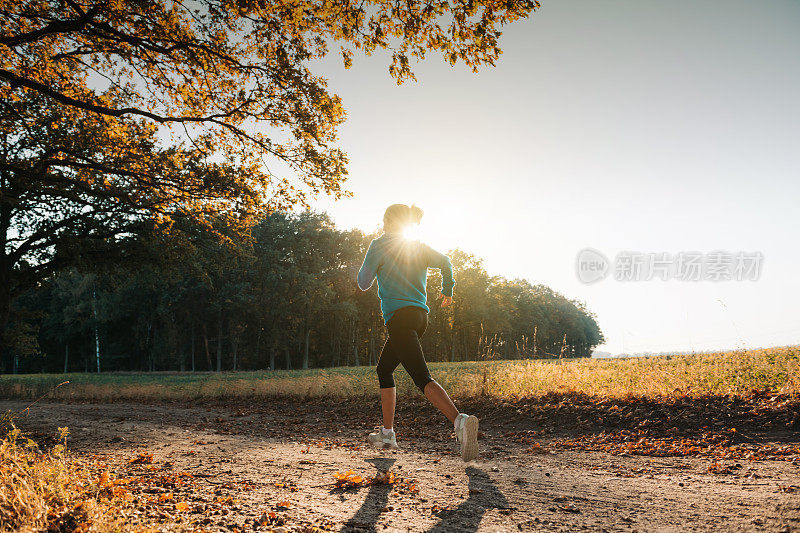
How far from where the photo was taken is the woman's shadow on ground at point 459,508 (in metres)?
2.40

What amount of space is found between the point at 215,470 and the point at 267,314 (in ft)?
115

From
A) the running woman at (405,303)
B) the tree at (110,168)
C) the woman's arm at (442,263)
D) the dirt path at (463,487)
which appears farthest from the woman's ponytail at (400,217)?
the tree at (110,168)

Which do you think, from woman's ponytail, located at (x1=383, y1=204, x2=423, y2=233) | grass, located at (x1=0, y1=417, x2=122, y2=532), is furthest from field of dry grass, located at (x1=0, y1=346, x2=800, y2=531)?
woman's ponytail, located at (x1=383, y1=204, x2=423, y2=233)

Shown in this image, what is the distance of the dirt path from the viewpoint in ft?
8.02

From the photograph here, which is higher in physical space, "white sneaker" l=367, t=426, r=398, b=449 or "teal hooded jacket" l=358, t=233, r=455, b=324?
"teal hooded jacket" l=358, t=233, r=455, b=324

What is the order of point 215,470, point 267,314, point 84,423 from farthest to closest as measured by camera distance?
point 267,314 → point 84,423 → point 215,470

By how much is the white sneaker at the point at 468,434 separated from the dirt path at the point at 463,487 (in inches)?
6.6

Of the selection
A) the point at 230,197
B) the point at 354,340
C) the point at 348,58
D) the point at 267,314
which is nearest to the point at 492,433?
the point at 348,58

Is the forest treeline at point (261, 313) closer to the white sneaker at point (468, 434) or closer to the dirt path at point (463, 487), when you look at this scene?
the dirt path at point (463, 487)

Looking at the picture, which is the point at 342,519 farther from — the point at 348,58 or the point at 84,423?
the point at 84,423

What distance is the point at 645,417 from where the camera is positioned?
583 centimetres

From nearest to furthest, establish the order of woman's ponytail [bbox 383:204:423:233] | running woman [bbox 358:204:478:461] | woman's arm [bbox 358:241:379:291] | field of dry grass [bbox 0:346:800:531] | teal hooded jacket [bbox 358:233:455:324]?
field of dry grass [bbox 0:346:800:531] → running woman [bbox 358:204:478:461] → teal hooded jacket [bbox 358:233:455:324] → woman's arm [bbox 358:241:379:291] → woman's ponytail [bbox 383:204:423:233]

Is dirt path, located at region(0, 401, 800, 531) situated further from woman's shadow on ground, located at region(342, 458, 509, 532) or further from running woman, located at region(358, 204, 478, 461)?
running woman, located at region(358, 204, 478, 461)

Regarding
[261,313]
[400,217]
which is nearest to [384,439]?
[400,217]
